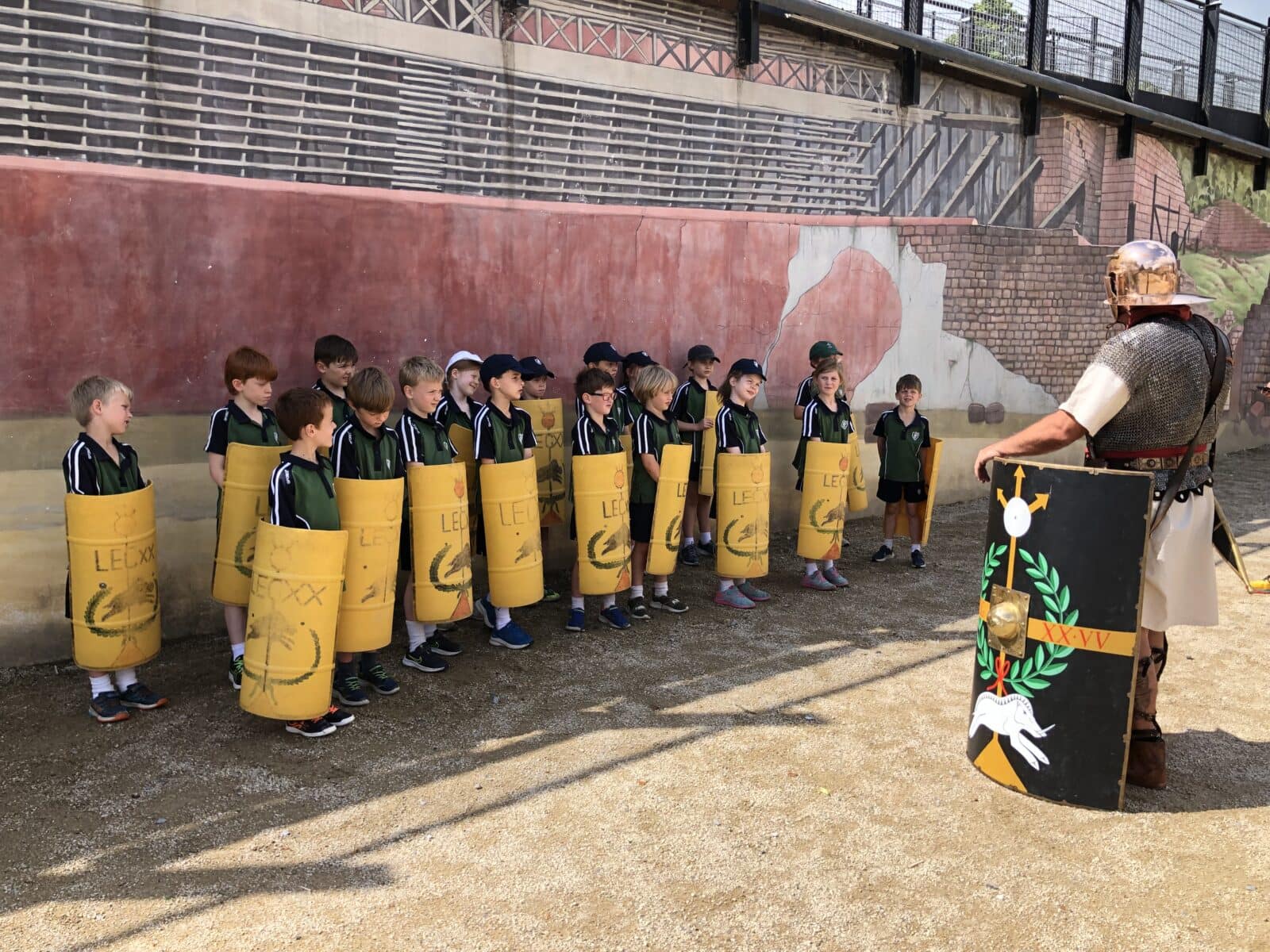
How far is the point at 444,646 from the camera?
5348mm

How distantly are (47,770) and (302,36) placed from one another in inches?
162

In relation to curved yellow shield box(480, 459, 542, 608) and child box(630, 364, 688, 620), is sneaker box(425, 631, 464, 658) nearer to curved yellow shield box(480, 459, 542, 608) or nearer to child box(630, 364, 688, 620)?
curved yellow shield box(480, 459, 542, 608)

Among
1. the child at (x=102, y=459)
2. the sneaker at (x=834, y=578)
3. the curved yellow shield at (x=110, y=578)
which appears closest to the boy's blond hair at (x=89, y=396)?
the child at (x=102, y=459)

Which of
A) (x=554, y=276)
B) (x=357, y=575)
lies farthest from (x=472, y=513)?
(x=554, y=276)

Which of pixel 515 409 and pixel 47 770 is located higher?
pixel 515 409

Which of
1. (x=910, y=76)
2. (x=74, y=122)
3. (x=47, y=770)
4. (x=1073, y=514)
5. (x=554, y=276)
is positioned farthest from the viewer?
(x=910, y=76)

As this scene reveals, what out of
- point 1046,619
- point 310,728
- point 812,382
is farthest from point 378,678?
point 812,382

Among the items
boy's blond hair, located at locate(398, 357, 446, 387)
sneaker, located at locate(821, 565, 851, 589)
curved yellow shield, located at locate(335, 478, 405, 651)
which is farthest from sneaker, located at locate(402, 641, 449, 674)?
sneaker, located at locate(821, 565, 851, 589)

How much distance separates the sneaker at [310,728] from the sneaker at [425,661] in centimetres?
86

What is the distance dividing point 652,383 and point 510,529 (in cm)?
131

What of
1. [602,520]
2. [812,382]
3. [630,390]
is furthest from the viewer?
[812,382]

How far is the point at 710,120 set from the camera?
776cm

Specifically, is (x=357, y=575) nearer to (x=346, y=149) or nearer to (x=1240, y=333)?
(x=346, y=149)

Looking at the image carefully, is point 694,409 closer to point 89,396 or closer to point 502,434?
point 502,434
